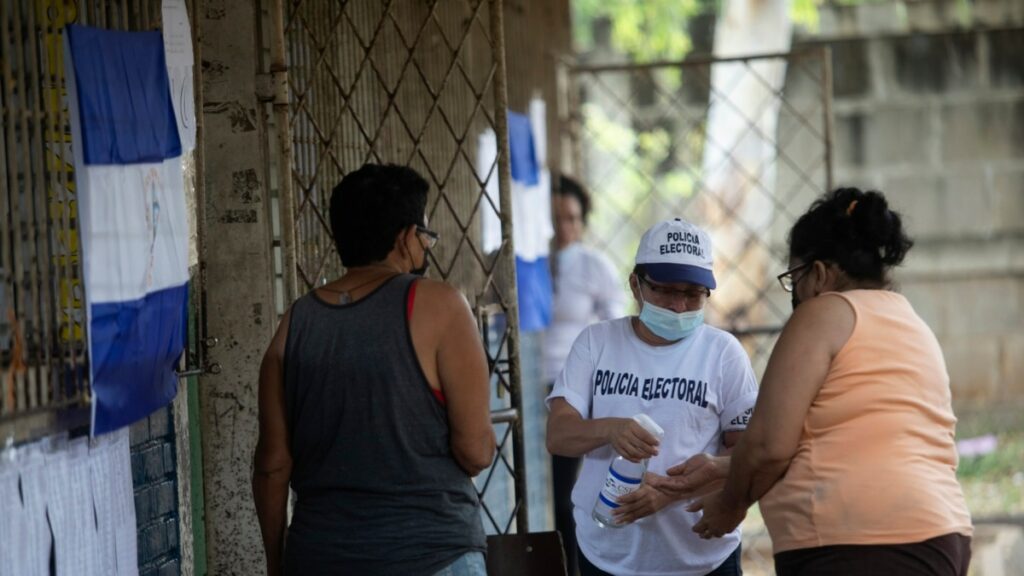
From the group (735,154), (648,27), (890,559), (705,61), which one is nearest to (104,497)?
(890,559)

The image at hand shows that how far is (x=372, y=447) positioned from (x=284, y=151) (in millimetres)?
1393

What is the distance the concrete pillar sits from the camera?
4285mm

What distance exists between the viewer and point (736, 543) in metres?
3.69

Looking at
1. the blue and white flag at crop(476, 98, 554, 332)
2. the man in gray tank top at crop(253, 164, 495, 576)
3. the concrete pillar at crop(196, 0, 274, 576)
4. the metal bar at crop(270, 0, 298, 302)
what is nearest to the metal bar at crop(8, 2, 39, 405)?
the man in gray tank top at crop(253, 164, 495, 576)

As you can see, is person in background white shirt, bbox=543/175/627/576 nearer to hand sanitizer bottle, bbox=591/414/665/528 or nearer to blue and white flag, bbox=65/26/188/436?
hand sanitizer bottle, bbox=591/414/665/528

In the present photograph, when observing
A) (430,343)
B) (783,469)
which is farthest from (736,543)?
(430,343)

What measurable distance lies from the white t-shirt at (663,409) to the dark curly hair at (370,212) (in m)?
0.80

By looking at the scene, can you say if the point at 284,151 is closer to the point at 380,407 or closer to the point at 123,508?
the point at 123,508

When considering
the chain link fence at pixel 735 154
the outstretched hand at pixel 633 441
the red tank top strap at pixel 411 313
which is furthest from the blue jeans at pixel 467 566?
the chain link fence at pixel 735 154

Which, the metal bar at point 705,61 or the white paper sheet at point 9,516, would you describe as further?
the metal bar at point 705,61

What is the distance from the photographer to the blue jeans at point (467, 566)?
3.01 m

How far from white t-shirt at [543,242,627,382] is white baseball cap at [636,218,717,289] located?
3632mm

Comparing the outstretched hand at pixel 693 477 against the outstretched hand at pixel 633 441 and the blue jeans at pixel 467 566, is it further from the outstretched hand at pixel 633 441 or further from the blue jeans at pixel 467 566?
the blue jeans at pixel 467 566

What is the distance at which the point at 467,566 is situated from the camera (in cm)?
304
